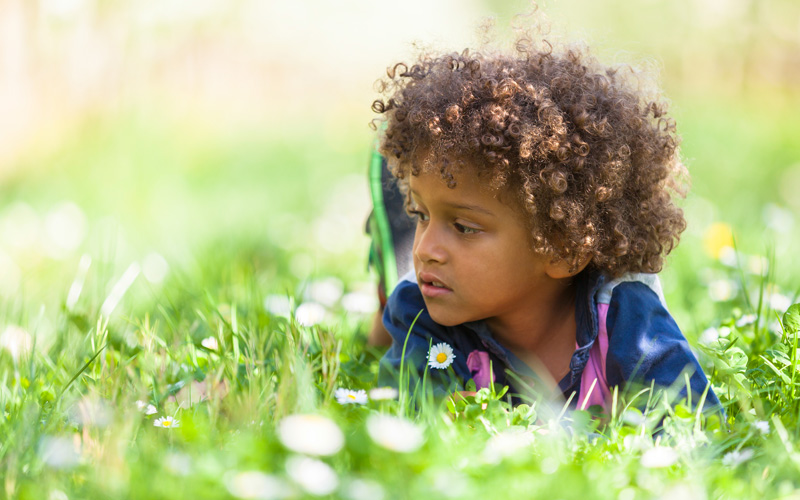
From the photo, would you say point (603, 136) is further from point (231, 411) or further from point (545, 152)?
point (231, 411)

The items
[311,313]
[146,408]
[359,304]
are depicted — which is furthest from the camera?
[359,304]

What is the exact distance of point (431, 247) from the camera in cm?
201

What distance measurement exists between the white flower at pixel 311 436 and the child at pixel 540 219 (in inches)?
23.9

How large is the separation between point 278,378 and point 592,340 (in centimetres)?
75

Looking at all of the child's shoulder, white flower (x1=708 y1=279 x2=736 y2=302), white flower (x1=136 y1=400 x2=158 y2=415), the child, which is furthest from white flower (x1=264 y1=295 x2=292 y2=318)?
white flower (x1=708 y1=279 x2=736 y2=302)

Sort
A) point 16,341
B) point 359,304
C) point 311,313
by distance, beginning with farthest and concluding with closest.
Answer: point 359,304 < point 311,313 < point 16,341

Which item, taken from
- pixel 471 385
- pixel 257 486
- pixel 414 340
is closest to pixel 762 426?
pixel 471 385

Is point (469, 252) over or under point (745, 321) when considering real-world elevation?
over

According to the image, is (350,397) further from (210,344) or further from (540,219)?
(540,219)

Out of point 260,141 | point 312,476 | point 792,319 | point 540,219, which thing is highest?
point 540,219

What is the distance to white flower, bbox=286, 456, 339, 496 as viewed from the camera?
120 cm

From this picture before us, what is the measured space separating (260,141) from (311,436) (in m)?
5.60

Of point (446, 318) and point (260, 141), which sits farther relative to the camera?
point (260, 141)

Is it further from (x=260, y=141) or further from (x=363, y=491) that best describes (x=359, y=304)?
(x=260, y=141)
